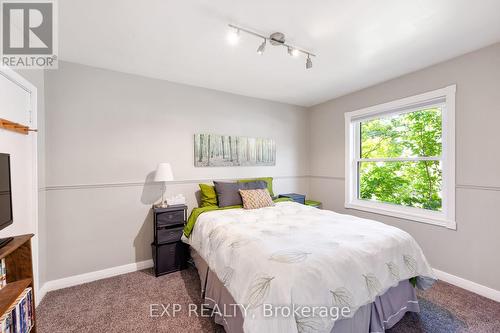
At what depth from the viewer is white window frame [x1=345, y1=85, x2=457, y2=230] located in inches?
92.0

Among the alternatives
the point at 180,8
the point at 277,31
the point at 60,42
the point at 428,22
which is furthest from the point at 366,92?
the point at 60,42

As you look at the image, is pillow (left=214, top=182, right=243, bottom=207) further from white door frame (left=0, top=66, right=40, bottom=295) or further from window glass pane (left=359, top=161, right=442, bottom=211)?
window glass pane (left=359, top=161, right=442, bottom=211)

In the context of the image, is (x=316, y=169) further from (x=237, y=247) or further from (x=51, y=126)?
(x=51, y=126)

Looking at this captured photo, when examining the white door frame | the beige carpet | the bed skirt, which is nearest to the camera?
the bed skirt

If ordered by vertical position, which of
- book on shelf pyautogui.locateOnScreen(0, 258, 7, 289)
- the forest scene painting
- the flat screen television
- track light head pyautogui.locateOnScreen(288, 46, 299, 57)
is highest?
track light head pyautogui.locateOnScreen(288, 46, 299, 57)

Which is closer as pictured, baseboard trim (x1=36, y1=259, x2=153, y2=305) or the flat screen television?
the flat screen television

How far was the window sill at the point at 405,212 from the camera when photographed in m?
2.41

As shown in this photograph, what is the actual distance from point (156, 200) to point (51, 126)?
1.36 metres

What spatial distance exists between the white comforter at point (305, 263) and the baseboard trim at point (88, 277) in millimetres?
1162

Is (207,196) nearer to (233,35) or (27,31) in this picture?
(233,35)

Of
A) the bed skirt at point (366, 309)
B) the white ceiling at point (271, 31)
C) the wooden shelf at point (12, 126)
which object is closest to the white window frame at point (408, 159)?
the white ceiling at point (271, 31)

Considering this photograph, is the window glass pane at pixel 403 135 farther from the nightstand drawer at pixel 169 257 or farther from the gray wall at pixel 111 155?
the nightstand drawer at pixel 169 257

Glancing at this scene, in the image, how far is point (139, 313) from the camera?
1853mm

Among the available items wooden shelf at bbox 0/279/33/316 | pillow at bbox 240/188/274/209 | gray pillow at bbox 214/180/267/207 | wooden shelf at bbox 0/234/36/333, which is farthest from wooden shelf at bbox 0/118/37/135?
pillow at bbox 240/188/274/209
